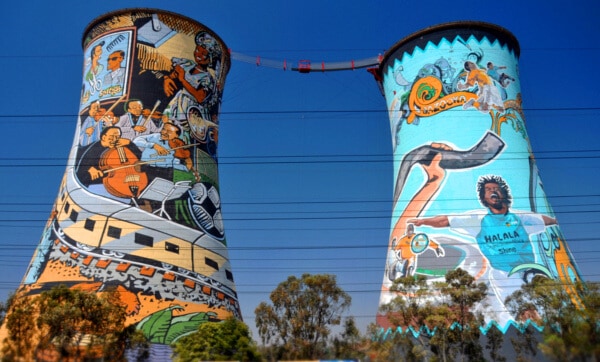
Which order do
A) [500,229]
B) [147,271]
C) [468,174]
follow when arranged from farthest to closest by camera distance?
[468,174]
[500,229]
[147,271]

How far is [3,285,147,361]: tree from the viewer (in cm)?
1392

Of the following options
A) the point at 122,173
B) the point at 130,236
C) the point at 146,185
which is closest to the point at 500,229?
the point at 146,185

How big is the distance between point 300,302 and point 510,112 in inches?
472

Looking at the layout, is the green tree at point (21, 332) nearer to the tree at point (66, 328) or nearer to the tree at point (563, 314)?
the tree at point (66, 328)

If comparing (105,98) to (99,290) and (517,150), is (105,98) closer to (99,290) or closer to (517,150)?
(99,290)

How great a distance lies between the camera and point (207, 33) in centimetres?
2334

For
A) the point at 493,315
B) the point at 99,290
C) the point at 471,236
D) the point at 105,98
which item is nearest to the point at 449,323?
the point at 493,315

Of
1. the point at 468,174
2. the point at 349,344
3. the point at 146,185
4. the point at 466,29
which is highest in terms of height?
the point at 466,29

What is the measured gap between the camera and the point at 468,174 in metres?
20.7

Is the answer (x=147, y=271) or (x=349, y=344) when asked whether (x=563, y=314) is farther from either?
(x=147, y=271)

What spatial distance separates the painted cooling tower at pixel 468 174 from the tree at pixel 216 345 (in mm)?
5981

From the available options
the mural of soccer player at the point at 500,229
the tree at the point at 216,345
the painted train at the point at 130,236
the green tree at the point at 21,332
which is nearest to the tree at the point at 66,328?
the green tree at the point at 21,332

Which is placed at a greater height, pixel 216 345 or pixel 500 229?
pixel 500 229

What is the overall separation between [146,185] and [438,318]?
1131 cm
